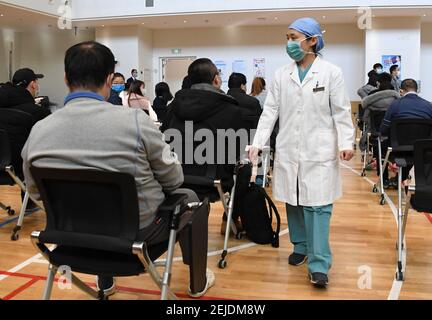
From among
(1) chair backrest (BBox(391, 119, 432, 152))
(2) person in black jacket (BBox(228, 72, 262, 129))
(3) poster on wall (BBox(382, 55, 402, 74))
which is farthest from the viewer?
(3) poster on wall (BBox(382, 55, 402, 74))

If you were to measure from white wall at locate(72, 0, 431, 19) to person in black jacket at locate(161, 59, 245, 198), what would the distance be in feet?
30.9

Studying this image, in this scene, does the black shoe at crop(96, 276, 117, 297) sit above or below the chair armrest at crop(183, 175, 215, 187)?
below

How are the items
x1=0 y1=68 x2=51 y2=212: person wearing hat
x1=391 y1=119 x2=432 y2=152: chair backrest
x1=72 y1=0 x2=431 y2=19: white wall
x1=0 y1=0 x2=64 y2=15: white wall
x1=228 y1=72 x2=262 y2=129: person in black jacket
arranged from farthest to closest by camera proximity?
x1=72 y1=0 x2=431 y2=19: white wall → x1=0 y1=0 x2=64 y2=15: white wall → x1=228 y1=72 x2=262 y2=129: person in black jacket → x1=391 y1=119 x2=432 y2=152: chair backrest → x1=0 y1=68 x2=51 y2=212: person wearing hat

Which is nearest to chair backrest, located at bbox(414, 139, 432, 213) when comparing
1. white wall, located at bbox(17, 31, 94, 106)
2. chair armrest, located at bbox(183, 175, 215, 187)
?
chair armrest, located at bbox(183, 175, 215, 187)

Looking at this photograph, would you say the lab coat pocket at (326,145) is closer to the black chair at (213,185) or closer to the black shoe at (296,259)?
the black chair at (213,185)

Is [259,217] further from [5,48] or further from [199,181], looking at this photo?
[5,48]

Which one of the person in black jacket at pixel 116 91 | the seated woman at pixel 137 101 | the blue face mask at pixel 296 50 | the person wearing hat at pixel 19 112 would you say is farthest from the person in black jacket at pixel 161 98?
the blue face mask at pixel 296 50

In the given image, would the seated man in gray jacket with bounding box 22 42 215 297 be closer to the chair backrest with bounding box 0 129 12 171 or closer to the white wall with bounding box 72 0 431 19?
the chair backrest with bounding box 0 129 12 171

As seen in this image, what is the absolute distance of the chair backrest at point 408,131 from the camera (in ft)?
13.0

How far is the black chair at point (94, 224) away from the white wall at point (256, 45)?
1302 centimetres

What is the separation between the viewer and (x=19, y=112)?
382 cm

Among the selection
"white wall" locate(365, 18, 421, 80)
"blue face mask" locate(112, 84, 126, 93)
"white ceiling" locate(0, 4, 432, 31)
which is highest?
"white ceiling" locate(0, 4, 432, 31)

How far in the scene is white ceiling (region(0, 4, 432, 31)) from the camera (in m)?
12.1
